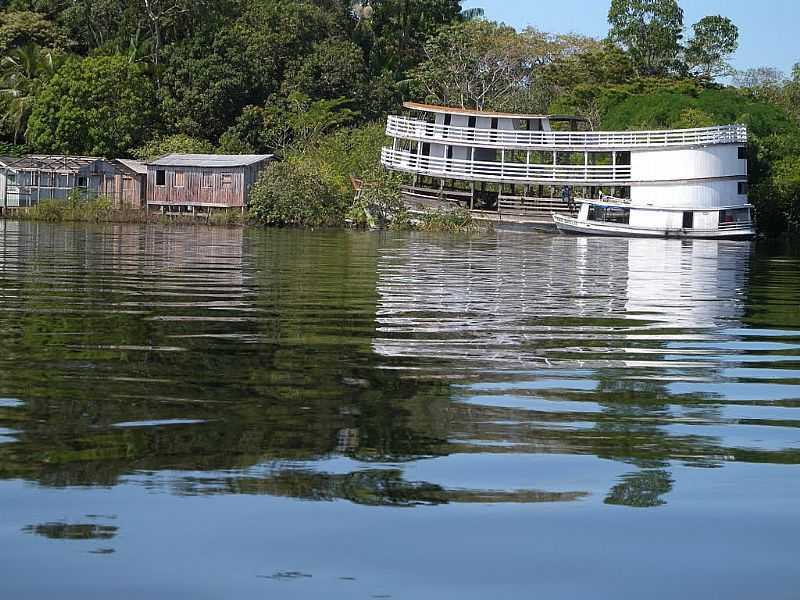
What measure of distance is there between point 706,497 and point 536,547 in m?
1.09

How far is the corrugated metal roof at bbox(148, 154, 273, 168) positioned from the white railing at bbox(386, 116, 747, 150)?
6571 millimetres

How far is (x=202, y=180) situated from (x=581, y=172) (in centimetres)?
1763

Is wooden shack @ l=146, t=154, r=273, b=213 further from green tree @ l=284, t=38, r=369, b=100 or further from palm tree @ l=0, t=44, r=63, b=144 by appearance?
palm tree @ l=0, t=44, r=63, b=144

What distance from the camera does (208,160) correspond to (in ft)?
185

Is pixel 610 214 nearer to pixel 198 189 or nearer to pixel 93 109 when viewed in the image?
pixel 198 189

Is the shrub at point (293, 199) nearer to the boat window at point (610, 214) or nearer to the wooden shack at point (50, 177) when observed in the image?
the wooden shack at point (50, 177)

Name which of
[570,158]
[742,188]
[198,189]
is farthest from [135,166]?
[742,188]

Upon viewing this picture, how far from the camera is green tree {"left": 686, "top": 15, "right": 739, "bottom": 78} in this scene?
7000 centimetres

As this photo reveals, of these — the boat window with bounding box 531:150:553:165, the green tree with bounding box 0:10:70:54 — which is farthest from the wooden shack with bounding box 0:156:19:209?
the boat window with bounding box 531:150:553:165

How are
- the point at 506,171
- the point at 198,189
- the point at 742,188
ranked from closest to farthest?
the point at 742,188 → the point at 506,171 → the point at 198,189

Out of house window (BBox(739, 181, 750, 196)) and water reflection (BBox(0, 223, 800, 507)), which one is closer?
water reflection (BBox(0, 223, 800, 507))

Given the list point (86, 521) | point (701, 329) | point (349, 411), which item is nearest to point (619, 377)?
point (349, 411)

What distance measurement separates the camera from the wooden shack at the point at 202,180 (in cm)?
5547

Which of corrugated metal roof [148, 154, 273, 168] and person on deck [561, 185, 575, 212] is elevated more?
corrugated metal roof [148, 154, 273, 168]
